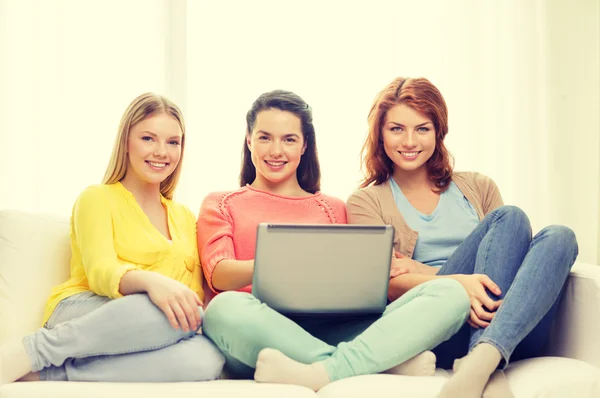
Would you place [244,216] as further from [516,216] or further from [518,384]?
[518,384]

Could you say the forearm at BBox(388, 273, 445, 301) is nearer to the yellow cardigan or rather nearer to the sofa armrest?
the sofa armrest

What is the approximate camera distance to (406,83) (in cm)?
211

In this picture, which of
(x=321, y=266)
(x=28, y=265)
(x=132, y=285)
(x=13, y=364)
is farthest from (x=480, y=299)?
(x=28, y=265)

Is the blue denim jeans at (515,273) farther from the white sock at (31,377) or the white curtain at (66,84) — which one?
the white curtain at (66,84)

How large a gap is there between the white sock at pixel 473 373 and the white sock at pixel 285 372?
26cm

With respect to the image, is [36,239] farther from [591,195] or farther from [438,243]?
[591,195]

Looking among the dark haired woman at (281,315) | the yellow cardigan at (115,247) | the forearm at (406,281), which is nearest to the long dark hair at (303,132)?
the dark haired woman at (281,315)

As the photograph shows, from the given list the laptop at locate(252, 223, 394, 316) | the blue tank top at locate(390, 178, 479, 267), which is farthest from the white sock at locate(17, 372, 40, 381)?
the blue tank top at locate(390, 178, 479, 267)

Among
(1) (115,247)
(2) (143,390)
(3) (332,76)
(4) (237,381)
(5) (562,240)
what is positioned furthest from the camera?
(3) (332,76)

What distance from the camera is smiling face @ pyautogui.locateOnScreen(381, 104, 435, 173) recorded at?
2.05 meters

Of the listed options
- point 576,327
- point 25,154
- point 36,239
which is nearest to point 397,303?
point 576,327

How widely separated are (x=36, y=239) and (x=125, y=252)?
0.27 metres

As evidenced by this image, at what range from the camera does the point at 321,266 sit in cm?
150

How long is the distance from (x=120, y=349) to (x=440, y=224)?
999mm
